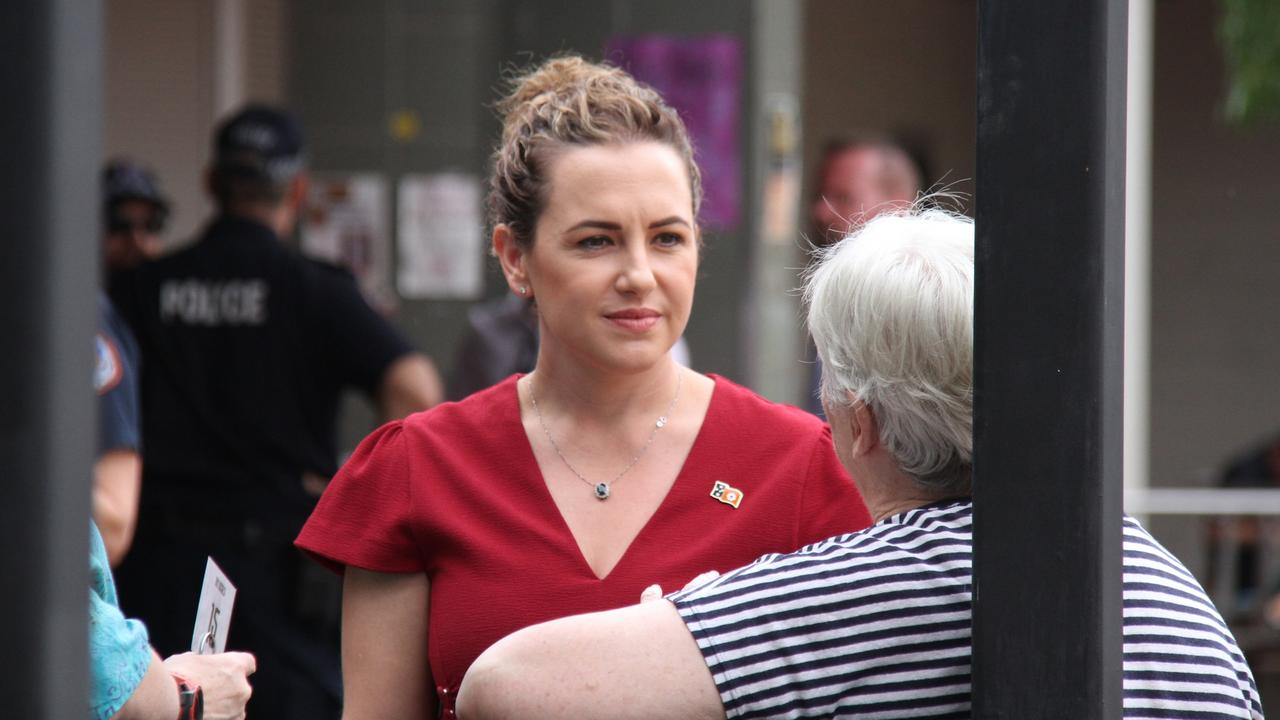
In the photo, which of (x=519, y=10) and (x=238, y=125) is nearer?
(x=238, y=125)

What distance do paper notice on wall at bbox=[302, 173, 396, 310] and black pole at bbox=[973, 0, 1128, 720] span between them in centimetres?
518

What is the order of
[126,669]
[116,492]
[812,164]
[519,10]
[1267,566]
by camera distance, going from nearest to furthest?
1. [126,669]
2. [116,492]
3. [519,10]
4. [1267,566]
5. [812,164]

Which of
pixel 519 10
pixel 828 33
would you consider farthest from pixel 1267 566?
pixel 828 33

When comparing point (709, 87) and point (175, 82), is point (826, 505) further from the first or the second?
point (175, 82)

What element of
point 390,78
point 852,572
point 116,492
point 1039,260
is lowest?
point 116,492

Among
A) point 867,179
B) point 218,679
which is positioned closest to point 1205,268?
point 867,179

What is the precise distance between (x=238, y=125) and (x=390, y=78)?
230cm

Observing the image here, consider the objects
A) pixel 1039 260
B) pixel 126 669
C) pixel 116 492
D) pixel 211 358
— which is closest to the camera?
pixel 1039 260

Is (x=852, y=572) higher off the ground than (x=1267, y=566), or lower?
higher

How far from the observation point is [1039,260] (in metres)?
1.49

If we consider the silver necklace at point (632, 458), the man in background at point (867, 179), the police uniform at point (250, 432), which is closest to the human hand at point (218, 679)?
the silver necklace at point (632, 458)

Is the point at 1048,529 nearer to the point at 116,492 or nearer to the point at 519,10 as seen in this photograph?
the point at 116,492

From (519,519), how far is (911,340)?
2.39ft

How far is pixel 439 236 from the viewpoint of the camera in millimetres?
6496
